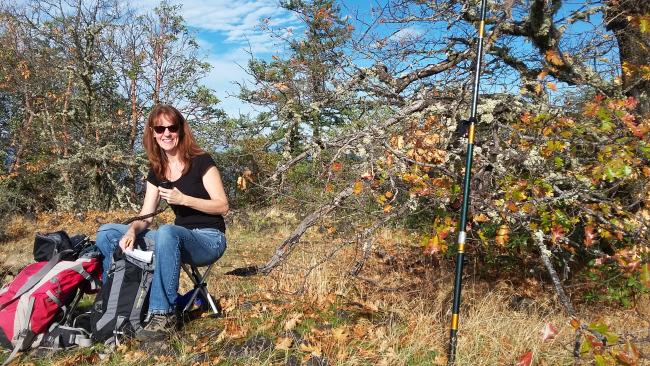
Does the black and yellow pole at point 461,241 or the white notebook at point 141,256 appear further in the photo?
the white notebook at point 141,256

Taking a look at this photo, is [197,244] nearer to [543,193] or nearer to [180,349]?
[180,349]

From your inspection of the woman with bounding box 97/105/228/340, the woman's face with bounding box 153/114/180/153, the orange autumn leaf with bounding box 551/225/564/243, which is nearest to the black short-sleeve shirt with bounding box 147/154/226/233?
the woman with bounding box 97/105/228/340

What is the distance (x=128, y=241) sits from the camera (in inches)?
132

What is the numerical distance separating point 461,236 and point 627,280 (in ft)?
8.71

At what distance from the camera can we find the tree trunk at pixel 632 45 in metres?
4.49

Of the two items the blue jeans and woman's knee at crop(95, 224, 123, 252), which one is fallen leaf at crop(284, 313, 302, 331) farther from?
woman's knee at crop(95, 224, 123, 252)

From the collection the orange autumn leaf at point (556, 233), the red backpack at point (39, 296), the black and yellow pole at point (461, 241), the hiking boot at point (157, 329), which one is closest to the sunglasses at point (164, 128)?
the red backpack at point (39, 296)

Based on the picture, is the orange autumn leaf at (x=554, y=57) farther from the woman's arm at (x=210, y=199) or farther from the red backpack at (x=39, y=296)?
the red backpack at (x=39, y=296)

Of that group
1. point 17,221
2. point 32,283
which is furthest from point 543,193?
point 17,221

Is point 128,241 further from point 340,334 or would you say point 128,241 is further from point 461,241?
point 461,241

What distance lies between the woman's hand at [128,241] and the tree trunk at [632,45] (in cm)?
448

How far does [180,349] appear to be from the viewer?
10.4 ft

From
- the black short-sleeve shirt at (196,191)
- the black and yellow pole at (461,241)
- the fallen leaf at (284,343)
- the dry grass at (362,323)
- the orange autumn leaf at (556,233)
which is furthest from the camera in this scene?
the black short-sleeve shirt at (196,191)

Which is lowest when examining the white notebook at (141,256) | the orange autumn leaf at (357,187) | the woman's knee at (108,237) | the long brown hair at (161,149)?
the white notebook at (141,256)
